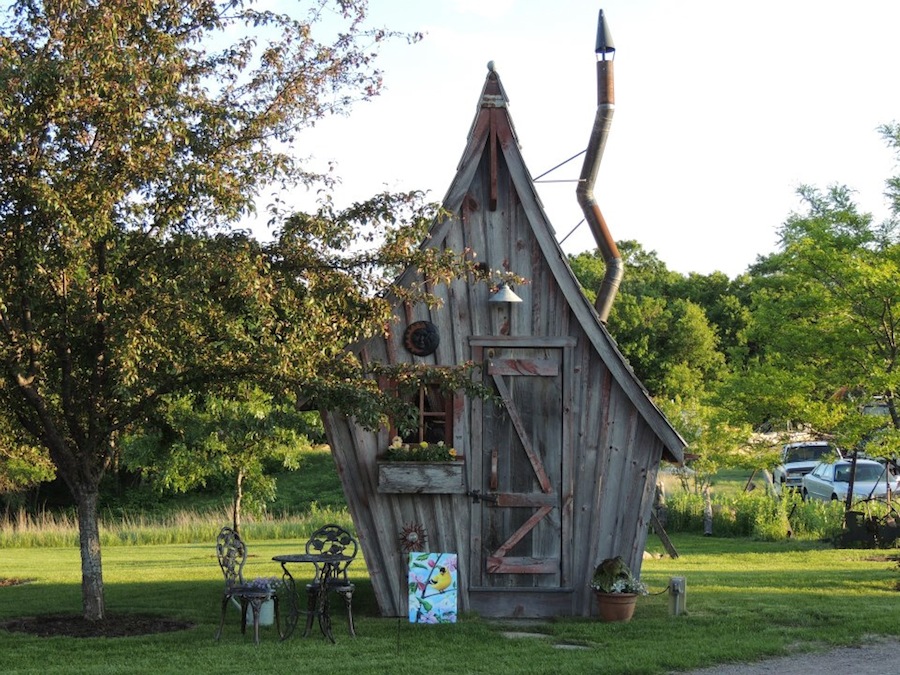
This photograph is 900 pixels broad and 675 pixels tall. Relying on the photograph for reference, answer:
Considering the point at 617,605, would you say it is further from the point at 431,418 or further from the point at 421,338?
the point at 421,338

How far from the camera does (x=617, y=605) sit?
12.2m

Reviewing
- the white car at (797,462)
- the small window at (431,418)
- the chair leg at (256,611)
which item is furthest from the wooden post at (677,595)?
the white car at (797,462)

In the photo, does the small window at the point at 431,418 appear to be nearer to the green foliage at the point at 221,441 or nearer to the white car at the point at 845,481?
the green foliage at the point at 221,441

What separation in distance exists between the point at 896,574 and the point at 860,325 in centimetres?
462

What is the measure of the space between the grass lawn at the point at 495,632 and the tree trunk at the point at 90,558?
0.90 metres

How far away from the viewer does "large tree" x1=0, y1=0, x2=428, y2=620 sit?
33.2 feet

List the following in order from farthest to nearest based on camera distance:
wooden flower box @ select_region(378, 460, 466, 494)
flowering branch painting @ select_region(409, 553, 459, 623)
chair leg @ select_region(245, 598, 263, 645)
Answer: wooden flower box @ select_region(378, 460, 466, 494) < flowering branch painting @ select_region(409, 553, 459, 623) < chair leg @ select_region(245, 598, 263, 645)

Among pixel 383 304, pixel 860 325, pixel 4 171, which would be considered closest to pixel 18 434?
pixel 4 171

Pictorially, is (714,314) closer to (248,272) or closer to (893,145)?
(893,145)

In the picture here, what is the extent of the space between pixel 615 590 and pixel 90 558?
547cm

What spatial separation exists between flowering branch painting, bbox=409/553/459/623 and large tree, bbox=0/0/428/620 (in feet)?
7.28

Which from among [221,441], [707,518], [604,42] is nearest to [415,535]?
[221,441]

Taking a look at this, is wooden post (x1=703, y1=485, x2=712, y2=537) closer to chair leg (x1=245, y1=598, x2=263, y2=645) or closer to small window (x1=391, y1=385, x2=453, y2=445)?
small window (x1=391, y1=385, x2=453, y2=445)

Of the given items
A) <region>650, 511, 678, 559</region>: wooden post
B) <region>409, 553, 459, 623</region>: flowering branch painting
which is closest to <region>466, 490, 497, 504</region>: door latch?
<region>409, 553, 459, 623</region>: flowering branch painting
